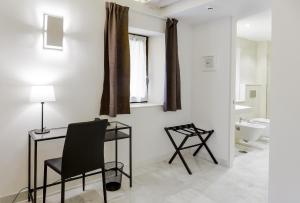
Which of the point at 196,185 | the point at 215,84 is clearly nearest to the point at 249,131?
the point at 215,84

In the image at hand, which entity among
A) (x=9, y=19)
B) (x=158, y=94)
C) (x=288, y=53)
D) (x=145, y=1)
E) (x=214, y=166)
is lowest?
(x=214, y=166)

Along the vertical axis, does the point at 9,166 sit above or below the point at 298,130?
Answer: below

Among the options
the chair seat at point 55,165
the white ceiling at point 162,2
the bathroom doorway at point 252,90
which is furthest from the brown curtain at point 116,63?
the bathroom doorway at point 252,90

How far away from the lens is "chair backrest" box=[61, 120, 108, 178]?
76.8 inches

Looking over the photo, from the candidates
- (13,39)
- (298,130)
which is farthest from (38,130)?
(298,130)

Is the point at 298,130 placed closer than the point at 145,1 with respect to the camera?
Yes

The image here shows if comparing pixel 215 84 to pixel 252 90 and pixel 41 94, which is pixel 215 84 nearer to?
pixel 252 90

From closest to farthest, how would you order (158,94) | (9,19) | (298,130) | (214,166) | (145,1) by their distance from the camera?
(298,130) < (9,19) < (145,1) < (214,166) < (158,94)

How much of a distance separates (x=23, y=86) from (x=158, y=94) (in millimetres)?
1985

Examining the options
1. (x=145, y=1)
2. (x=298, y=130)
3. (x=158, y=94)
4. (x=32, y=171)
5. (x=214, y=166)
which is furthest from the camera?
(x=158, y=94)

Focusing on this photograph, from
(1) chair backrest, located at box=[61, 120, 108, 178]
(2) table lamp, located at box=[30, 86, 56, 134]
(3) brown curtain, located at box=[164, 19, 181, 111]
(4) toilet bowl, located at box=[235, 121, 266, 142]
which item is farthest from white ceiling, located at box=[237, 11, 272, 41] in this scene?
(2) table lamp, located at box=[30, 86, 56, 134]

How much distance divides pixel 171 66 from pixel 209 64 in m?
0.63

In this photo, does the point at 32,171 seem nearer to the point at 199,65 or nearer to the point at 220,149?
the point at 220,149

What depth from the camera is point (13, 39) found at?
7.33ft
